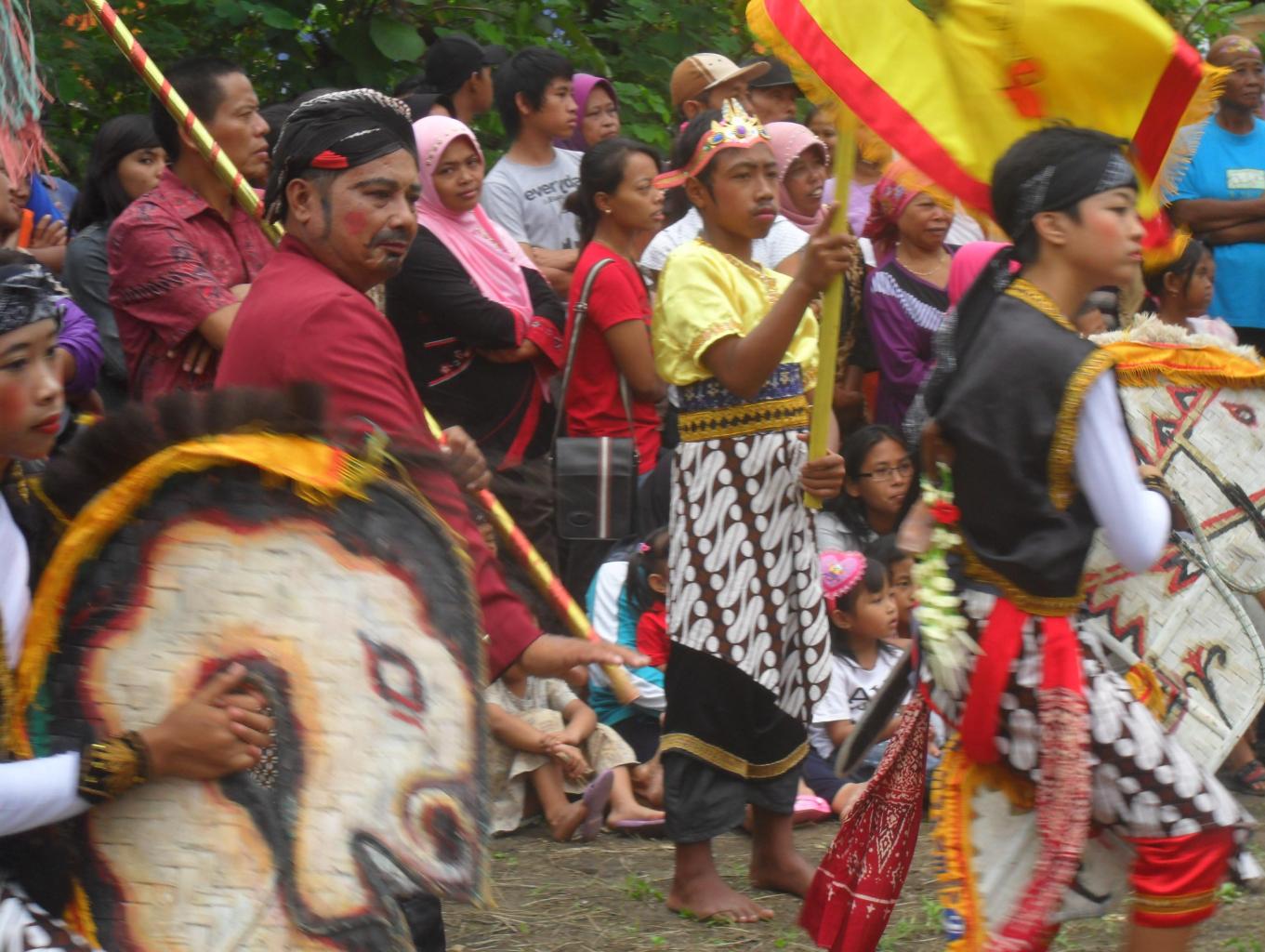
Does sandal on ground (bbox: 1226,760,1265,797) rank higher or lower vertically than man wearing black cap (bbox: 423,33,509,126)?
lower

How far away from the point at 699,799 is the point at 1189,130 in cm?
214

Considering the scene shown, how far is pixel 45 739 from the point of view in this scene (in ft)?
8.48

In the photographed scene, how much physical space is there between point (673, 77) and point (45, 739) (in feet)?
18.8

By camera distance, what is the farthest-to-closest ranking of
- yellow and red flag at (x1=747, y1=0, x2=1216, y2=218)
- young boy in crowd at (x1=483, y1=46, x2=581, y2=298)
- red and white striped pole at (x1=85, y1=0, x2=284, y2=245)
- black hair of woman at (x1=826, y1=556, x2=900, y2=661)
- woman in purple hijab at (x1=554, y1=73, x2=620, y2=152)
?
woman in purple hijab at (x1=554, y1=73, x2=620, y2=152)
young boy in crowd at (x1=483, y1=46, x2=581, y2=298)
black hair of woman at (x1=826, y1=556, x2=900, y2=661)
red and white striped pole at (x1=85, y1=0, x2=284, y2=245)
yellow and red flag at (x1=747, y1=0, x2=1216, y2=218)

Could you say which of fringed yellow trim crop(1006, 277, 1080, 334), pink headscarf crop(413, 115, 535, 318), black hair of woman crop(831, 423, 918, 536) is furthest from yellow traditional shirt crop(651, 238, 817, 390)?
black hair of woman crop(831, 423, 918, 536)

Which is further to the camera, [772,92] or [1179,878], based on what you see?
[772,92]

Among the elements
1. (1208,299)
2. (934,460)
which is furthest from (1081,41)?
(1208,299)

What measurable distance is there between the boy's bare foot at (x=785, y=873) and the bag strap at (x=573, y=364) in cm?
167

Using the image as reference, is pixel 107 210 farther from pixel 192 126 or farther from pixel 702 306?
pixel 702 306

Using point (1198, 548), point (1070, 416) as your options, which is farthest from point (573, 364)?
point (1070, 416)

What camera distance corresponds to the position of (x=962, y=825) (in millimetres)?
3660

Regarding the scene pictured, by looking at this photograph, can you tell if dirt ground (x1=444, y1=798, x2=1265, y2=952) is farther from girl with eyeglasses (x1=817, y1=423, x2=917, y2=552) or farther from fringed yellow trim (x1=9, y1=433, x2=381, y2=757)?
fringed yellow trim (x1=9, y1=433, x2=381, y2=757)

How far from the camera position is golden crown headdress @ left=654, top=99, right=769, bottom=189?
189 inches

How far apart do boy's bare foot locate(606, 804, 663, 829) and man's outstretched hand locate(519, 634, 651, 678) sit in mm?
2963
